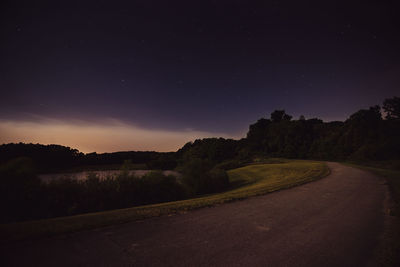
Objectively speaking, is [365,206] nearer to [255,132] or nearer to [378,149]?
[378,149]

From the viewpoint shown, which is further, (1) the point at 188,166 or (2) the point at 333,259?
(1) the point at 188,166

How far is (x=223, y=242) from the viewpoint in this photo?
436 centimetres

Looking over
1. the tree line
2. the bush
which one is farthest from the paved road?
the bush

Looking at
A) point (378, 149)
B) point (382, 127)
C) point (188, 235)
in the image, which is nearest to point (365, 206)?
point (188, 235)

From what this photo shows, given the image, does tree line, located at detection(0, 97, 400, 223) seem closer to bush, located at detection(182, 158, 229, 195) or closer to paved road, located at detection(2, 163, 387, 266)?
bush, located at detection(182, 158, 229, 195)

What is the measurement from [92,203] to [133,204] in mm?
4031

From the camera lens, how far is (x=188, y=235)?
15.6 feet

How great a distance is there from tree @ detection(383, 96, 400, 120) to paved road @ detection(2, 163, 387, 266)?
252 ft

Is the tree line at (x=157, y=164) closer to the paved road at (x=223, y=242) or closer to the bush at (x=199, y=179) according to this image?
the bush at (x=199, y=179)

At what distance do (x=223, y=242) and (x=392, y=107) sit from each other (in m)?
84.9

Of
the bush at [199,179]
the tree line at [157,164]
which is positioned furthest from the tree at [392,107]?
the bush at [199,179]

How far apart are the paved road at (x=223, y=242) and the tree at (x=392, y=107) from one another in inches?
3024

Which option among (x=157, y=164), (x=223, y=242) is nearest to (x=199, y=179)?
(x=223, y=242)

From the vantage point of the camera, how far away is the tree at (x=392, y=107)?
55.3 metres
